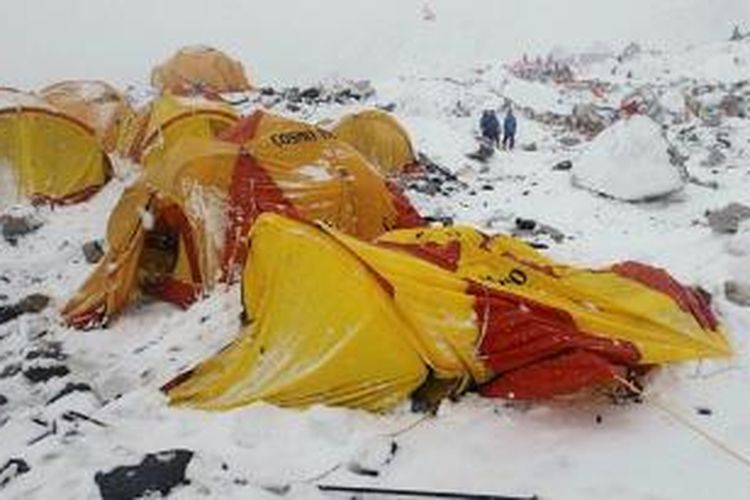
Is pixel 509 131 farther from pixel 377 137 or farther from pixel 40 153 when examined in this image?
pixel 40 153

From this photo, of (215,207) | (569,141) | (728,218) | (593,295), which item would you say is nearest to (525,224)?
(728,218)

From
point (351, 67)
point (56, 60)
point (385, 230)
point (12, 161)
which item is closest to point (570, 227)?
point (385, 230)

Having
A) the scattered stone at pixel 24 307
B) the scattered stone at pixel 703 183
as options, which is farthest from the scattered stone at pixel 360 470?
the scattered stone at pixel 703 183

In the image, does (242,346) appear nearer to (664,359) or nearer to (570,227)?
(664,359)

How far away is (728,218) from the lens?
41.0 ft

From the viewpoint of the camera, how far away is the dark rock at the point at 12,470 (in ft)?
22.4

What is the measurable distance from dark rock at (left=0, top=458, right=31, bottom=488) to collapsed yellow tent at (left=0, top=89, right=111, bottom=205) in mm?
9585

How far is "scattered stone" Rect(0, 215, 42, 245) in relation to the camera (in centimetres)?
1474

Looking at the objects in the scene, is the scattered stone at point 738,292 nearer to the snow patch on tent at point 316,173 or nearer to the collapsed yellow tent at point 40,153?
the snow patch on tent at point 316,173

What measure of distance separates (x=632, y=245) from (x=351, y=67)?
214 feet

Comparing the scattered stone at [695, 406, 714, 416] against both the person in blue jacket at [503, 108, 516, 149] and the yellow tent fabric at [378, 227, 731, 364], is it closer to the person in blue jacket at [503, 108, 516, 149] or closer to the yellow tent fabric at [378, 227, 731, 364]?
the yellow tent fabric at [378, 227, 731, 364]

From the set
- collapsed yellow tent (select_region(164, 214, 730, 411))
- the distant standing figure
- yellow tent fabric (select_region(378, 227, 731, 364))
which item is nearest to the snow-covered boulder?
yellow tent fabric (select_region(378, 227, 731, 364))

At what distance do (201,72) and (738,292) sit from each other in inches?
818

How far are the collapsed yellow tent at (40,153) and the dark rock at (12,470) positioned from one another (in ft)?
31.4
